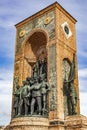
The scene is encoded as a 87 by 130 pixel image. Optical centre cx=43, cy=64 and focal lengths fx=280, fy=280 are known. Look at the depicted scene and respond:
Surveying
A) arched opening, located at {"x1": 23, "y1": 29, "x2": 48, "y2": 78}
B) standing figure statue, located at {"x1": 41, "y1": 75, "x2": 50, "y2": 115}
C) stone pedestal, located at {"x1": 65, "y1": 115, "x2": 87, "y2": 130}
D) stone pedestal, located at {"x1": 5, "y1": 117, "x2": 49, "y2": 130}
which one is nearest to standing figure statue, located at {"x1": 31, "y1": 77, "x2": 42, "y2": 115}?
standing figure statue, located at {"x1": 41, "y1": 75, "x2": 50, "y2": 115}

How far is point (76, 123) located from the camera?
1302 centimetres

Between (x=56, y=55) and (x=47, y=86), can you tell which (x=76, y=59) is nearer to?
(x=56, y=55)

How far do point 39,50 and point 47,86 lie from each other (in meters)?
3.67

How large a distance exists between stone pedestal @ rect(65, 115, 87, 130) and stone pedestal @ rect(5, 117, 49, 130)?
1.01 meters

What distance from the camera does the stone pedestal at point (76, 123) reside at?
1289cm

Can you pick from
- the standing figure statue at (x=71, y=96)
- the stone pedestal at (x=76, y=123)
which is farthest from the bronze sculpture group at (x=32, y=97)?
the stone pedestal at (x=76, y=123)

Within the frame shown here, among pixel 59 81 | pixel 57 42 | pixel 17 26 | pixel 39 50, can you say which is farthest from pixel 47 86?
pixel 17 26

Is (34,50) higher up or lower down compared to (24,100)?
higher up

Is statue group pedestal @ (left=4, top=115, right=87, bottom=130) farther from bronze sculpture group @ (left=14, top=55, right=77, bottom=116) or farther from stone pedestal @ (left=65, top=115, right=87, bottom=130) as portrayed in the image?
bronze sculpture group @ (left=14, top=55, right=77, bottom=116)

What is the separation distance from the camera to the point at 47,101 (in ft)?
47.0

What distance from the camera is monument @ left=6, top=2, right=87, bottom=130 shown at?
13414 mm

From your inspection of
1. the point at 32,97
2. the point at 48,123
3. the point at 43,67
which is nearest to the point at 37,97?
the point at 32,97

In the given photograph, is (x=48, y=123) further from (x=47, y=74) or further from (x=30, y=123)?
(x=47, y=74)

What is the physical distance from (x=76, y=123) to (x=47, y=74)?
3366 millimetres
